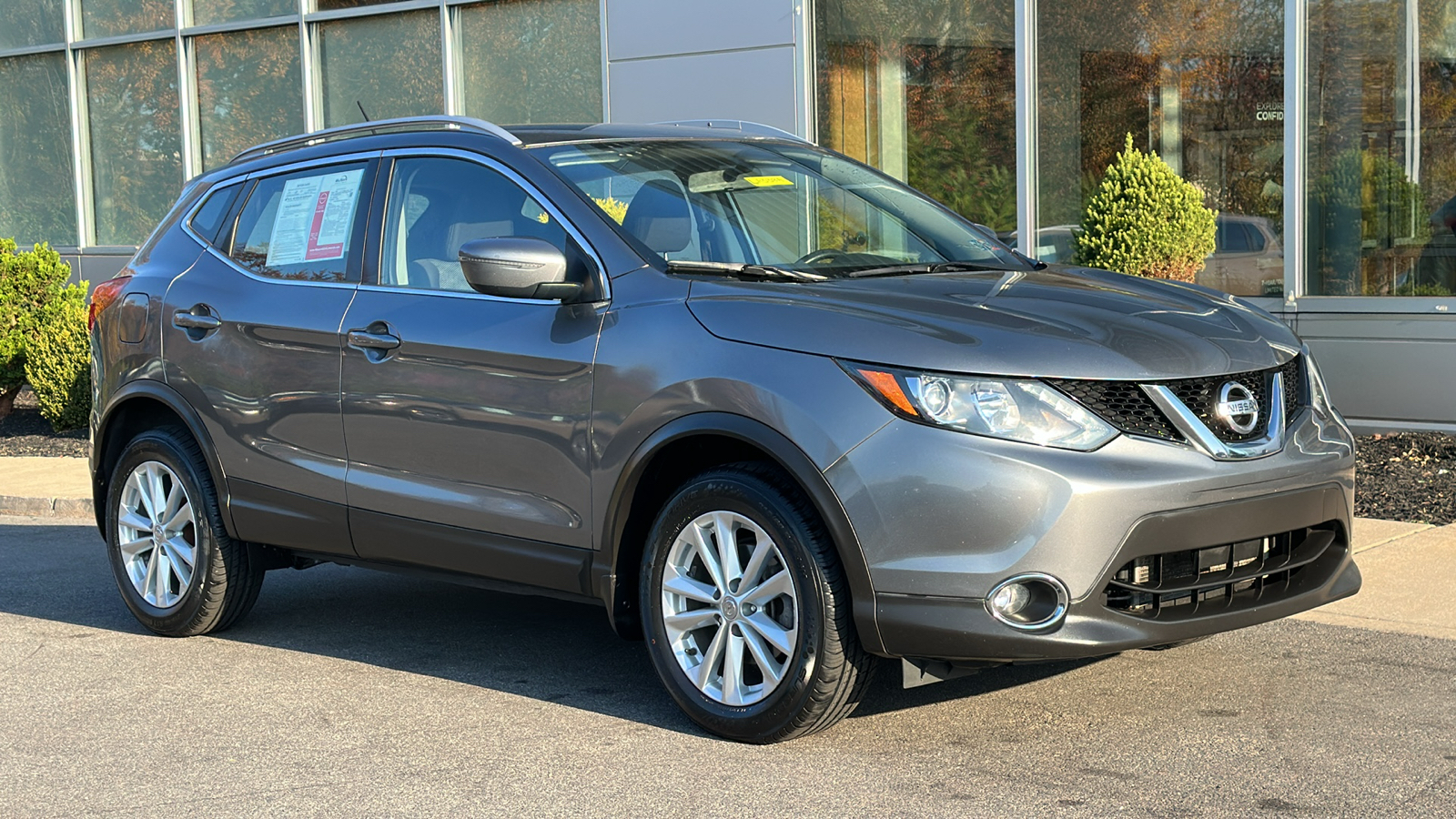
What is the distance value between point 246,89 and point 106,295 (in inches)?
436

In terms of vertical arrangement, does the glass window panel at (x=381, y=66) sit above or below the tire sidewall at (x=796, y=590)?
above

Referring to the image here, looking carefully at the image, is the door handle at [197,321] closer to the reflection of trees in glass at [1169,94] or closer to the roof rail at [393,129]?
the roof rail at [393,129]

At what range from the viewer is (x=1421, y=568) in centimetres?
685

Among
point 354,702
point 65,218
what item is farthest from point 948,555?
point 65,218

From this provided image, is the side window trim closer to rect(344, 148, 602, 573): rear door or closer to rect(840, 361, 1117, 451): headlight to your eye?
rect(344, 148, 602, 573): rear door

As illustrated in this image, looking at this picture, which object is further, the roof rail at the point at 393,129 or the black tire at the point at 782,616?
the roof rail at the point at 393,129

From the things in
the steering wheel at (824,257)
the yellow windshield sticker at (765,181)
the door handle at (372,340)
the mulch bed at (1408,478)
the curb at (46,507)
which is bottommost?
the curb at (46,507)

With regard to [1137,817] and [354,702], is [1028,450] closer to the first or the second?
[1137,817]

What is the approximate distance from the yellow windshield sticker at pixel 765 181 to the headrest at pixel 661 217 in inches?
12.5

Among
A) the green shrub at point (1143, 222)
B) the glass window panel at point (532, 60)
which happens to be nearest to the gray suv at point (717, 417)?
the green shrub at point (1143, 222)

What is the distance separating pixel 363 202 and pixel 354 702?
5.74 ft

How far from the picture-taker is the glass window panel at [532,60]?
14727 mm

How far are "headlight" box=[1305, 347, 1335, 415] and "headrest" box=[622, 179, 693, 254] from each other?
1908 millimetres

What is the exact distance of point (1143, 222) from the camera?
10602 millimetres
